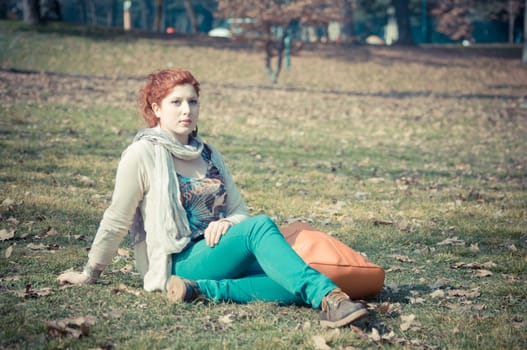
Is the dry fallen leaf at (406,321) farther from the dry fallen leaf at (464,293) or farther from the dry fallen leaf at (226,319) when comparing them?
the dry fallen leaf at (226,319)

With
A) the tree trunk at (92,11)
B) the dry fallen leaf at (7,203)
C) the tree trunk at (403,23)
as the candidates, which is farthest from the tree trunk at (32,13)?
the dry fallen leaf at (7,203)

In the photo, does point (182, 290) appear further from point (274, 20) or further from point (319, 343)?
point (274, 20)

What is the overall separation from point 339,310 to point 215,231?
90cm

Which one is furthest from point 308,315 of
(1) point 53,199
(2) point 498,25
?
(2) point 498,25

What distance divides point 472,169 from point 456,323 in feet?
23.7

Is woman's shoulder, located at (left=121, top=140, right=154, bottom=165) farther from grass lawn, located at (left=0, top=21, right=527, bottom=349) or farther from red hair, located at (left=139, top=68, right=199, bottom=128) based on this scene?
grass lawn, located at (left=0, top=21, right=527, bottom=349)

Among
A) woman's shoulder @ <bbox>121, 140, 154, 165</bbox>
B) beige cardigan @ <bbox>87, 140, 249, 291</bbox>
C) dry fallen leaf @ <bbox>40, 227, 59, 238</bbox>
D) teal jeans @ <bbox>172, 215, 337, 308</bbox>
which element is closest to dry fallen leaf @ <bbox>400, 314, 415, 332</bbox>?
teal jeans @ <bbox>172, 215, 337, 308</bbox>

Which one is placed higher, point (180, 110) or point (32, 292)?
point (180, 110)

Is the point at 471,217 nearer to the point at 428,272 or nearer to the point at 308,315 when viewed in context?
the point at 428,272

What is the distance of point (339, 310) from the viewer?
12.9ft

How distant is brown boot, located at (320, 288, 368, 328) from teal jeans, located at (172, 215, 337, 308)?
0.06 metres

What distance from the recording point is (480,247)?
6.60 metres

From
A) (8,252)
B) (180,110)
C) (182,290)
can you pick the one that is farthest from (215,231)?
(8,252)

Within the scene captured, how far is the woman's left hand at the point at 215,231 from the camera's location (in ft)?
14.4
